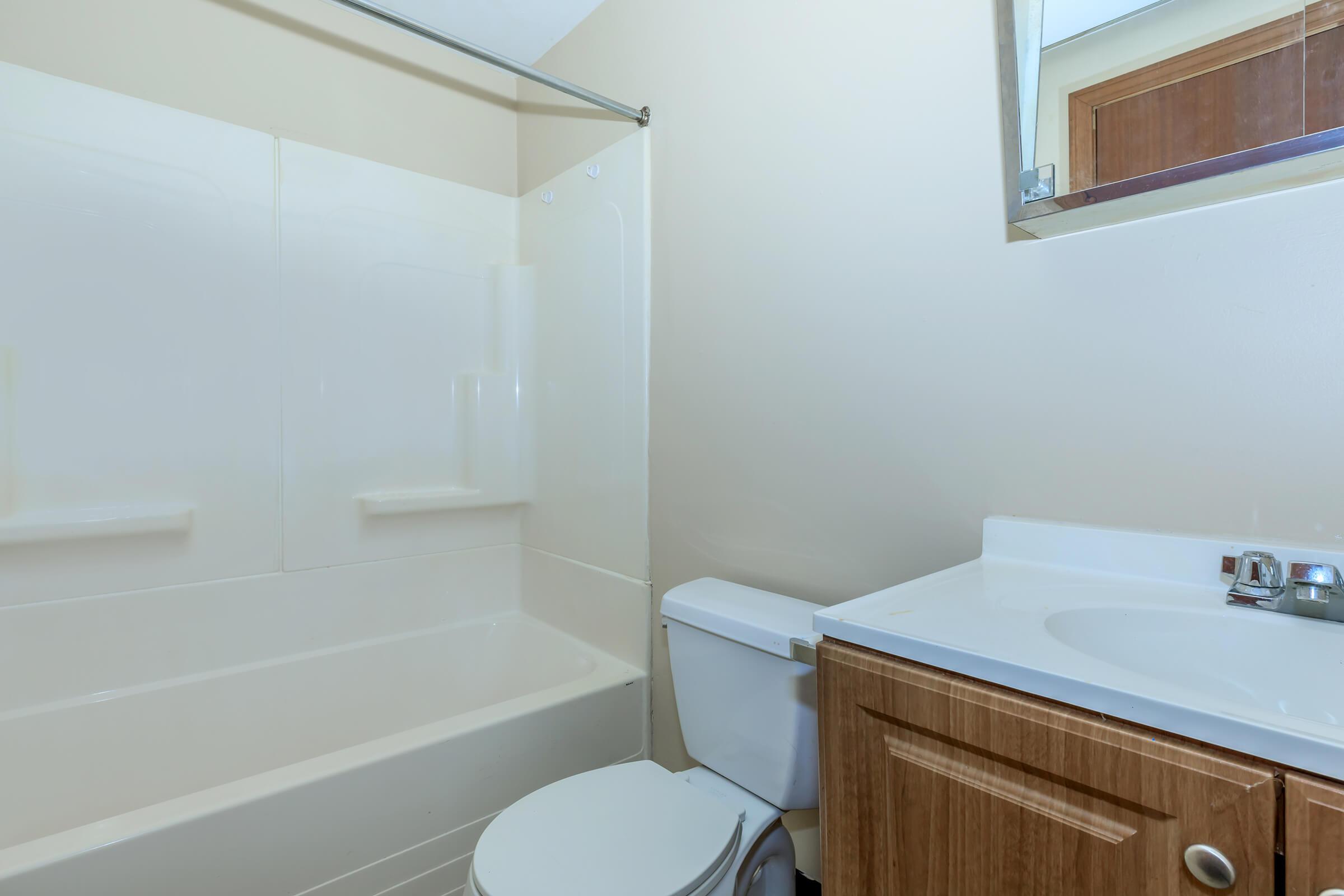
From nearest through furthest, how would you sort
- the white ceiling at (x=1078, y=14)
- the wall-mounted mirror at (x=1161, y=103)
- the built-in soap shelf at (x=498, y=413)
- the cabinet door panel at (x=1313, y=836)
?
the cabinet door panel at (x=1313, y=836) < the wall-mounted mirror at (x=1161, y=103) < the white ceiling at (x=1078, y=14) < the built-in soap shelf at (x=498, y=413)

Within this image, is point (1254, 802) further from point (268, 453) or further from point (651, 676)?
point (268, 453)

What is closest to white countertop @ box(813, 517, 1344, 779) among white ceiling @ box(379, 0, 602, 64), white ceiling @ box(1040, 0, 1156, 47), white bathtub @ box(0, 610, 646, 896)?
white ceiling @ box(1040, 0, 1156, 47)

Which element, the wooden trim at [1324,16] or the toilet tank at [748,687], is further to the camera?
the toilet tank at [748,687]

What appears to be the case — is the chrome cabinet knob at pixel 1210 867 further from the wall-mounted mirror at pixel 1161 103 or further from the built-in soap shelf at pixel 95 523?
the built-in soap shelf at pixel 95 523

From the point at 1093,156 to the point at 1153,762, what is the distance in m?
0.81

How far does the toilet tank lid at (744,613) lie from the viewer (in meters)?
1.12

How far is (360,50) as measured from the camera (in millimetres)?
1950

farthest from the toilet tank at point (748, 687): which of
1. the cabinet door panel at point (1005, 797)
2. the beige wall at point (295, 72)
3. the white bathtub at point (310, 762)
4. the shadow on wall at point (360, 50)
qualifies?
the shadow on wall at point (360, 50)

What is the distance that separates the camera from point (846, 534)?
4.27 ft

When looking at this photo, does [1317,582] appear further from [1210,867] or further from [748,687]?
[748,687]

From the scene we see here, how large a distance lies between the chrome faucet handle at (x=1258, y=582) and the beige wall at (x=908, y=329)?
0.08 m

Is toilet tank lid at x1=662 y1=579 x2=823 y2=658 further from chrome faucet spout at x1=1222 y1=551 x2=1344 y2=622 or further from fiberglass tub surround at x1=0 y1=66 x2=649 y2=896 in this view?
chrome faucet spout at x1=1222 y1=551 x2=1344 y2=622

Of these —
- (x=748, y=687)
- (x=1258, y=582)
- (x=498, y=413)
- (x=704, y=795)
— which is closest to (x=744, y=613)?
(x=748, y=687)

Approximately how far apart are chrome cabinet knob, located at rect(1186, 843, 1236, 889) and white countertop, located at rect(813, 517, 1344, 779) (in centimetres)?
8
